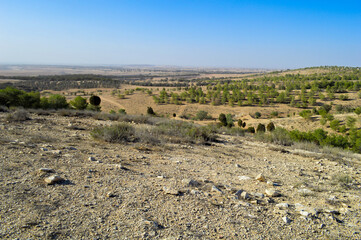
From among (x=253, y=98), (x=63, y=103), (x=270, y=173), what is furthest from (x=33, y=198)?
(x=253, y=98)

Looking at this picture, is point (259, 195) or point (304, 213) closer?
point (304, 213)

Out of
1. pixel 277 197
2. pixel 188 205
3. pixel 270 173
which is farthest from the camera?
pixel 270 173

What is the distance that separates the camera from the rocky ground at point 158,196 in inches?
120

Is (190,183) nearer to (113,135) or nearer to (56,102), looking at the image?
(113,135)

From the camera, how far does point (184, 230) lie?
123 inches

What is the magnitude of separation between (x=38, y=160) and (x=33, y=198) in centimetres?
180

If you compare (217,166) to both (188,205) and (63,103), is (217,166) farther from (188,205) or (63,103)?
(63,103)

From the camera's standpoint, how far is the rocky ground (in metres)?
3.06

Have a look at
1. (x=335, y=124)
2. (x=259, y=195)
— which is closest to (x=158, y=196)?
(x=259, y=195)

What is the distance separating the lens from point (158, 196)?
404 centimetres

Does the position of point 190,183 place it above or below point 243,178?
above

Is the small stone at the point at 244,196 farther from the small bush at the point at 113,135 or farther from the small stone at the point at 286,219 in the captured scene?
the small bush at the point at 113,135

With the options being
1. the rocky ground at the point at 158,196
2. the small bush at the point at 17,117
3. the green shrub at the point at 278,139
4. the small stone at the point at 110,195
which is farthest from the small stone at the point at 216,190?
the small bush at the point at 17,117

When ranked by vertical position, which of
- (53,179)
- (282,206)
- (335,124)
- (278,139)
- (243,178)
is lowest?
(335,124)
